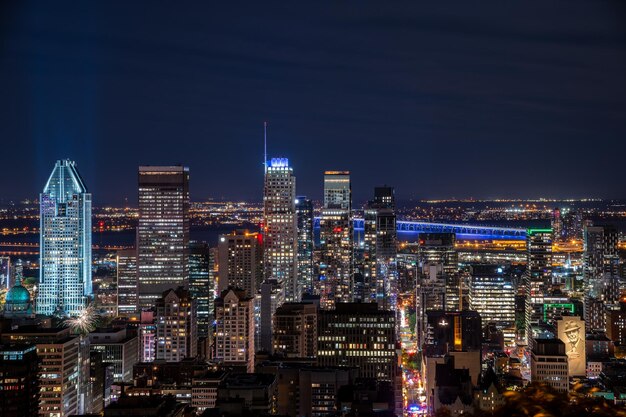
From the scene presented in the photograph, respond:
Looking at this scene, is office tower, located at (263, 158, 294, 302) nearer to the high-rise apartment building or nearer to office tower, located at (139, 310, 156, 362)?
the high-rise apartment building

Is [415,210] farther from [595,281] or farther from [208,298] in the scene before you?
[208,298]

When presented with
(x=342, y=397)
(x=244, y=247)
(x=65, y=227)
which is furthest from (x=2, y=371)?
(x=65, y=227)

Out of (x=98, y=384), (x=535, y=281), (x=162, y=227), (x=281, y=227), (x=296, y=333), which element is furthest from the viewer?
(x=281, y=227)

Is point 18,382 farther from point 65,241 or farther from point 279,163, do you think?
point 65,241

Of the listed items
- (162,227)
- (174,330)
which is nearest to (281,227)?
(162,227)

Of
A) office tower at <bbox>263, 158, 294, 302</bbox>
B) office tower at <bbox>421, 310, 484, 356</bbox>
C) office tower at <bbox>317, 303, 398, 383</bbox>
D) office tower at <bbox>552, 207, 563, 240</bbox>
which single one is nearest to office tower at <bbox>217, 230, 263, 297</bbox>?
office tower at <bbox>263, 158, 294, 302</bbox>

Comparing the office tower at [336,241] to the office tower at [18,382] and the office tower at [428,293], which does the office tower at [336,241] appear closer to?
the office tower at [428,293]
